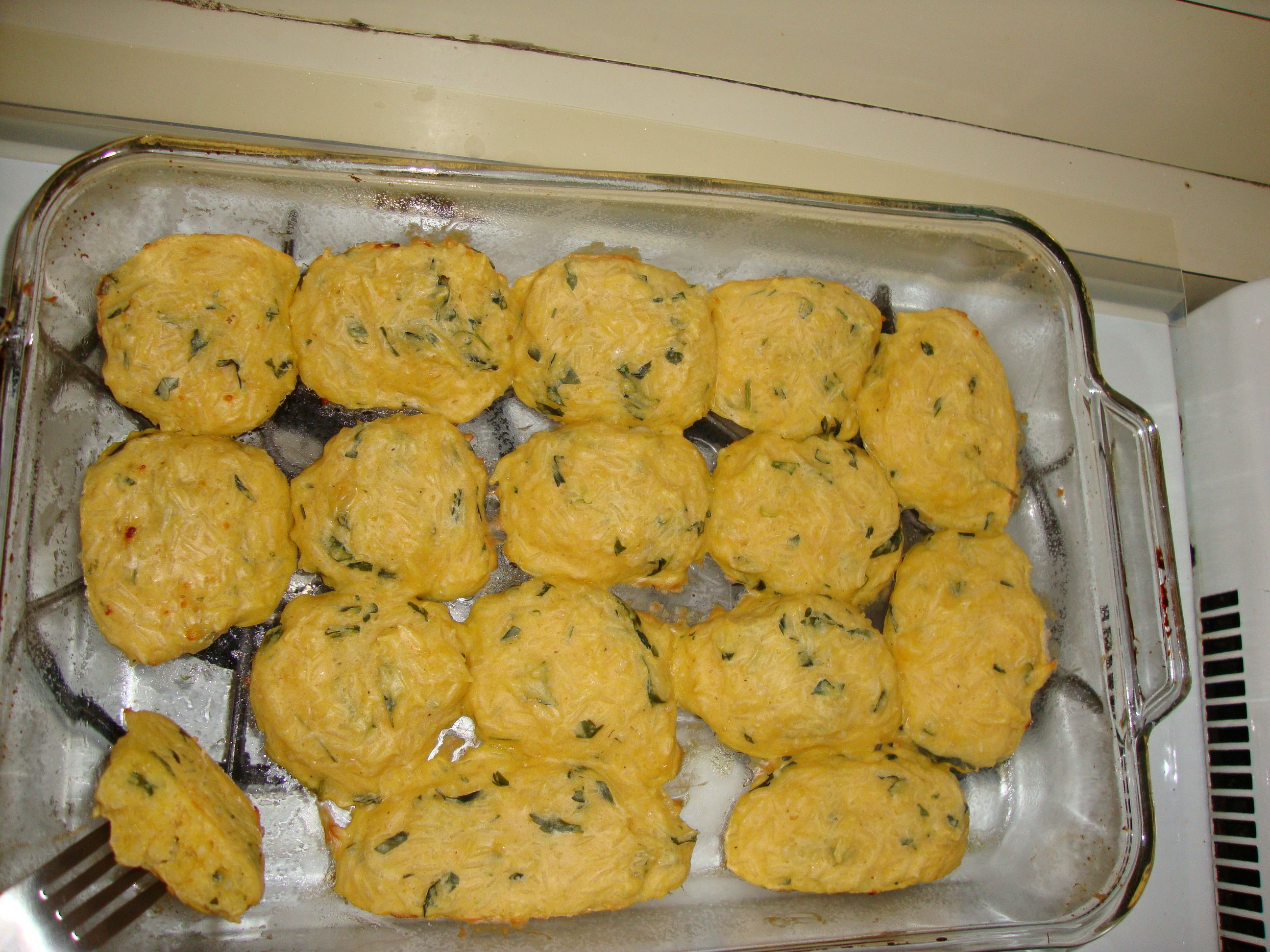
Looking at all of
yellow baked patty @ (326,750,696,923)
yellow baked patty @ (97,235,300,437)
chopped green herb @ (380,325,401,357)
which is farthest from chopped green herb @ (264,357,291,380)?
yellow baked patty @ (326,750,696,923)

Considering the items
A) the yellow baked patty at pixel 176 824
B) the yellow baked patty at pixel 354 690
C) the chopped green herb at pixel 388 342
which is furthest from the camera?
the chopped green herb at pixel 388 342

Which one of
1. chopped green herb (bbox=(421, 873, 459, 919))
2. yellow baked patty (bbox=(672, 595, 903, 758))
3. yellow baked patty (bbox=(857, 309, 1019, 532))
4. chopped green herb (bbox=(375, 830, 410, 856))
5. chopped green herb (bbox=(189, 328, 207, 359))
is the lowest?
chopped green herb (bbox=(421, 873, 459, 919))

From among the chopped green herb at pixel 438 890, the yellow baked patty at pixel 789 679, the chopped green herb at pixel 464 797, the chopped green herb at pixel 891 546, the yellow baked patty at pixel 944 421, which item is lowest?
the chopped green herb at pixel 438 890

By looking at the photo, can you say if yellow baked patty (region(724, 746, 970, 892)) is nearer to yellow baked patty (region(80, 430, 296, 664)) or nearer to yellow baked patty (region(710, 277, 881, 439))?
yellow baked patty (region(710, 277, 881, 439))

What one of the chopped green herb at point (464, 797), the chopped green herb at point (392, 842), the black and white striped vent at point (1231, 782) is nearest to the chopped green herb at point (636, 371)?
the chopped green herb at point (464, 797)

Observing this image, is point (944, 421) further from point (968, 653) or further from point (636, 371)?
point (636, 371)

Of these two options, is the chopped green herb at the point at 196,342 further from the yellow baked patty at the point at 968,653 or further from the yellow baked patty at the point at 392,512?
the yellow baked patty at the point at 968,653

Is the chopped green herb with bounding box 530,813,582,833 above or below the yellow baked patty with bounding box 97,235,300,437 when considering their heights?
below
